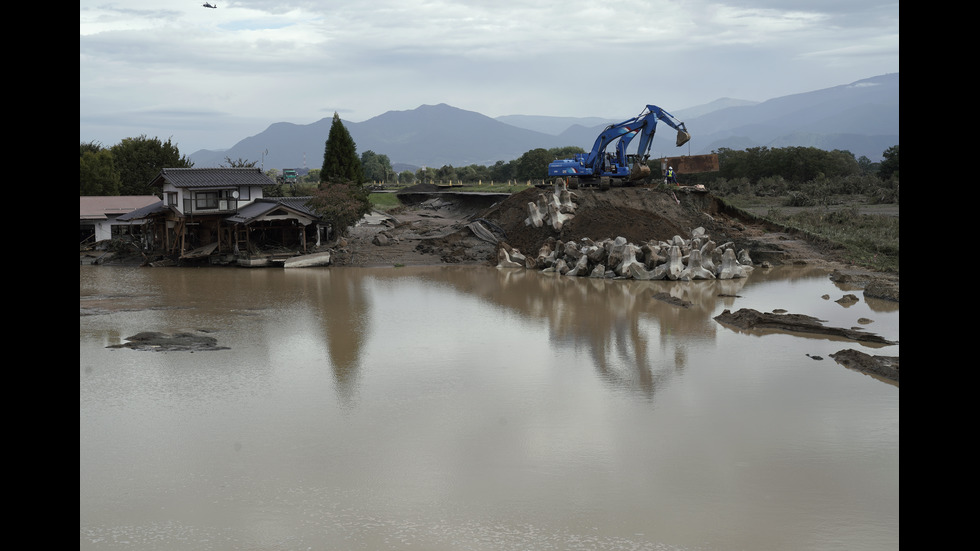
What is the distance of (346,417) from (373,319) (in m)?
8.40

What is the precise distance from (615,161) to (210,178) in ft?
59.8

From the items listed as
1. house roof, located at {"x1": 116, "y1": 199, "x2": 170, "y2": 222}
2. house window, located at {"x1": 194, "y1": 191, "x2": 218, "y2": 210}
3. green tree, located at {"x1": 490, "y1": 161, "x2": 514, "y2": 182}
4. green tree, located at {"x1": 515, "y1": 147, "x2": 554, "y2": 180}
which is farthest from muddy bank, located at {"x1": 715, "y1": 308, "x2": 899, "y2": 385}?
green tree, located at {"x1": 490, "y1": 161, "x2": 514, "y2": 182}

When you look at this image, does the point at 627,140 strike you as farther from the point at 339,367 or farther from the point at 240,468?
the point at 240,468

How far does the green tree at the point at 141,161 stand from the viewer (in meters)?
46.9

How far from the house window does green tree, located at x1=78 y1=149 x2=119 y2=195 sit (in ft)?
49.8

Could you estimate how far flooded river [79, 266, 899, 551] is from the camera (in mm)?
7992

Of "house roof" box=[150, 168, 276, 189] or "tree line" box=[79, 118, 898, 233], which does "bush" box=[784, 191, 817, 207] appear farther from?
"house roof" box=[150, 168, 276, 189]

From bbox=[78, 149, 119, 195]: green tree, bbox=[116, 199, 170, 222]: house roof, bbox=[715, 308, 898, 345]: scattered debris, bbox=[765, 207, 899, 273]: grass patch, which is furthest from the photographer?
bbox=[78, 149, 119, 195]: green tree

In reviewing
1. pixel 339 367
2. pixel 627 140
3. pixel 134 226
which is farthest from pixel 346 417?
pixel 134 226

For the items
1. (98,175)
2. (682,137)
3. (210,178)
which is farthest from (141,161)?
(682,137)

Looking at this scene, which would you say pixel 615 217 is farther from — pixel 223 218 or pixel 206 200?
pixel 206 200

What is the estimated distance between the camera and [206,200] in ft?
103

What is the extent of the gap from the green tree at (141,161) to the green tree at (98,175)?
1543 millimetres

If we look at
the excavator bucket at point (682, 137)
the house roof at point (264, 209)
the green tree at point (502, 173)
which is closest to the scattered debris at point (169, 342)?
the house roof at point (264, 209)
